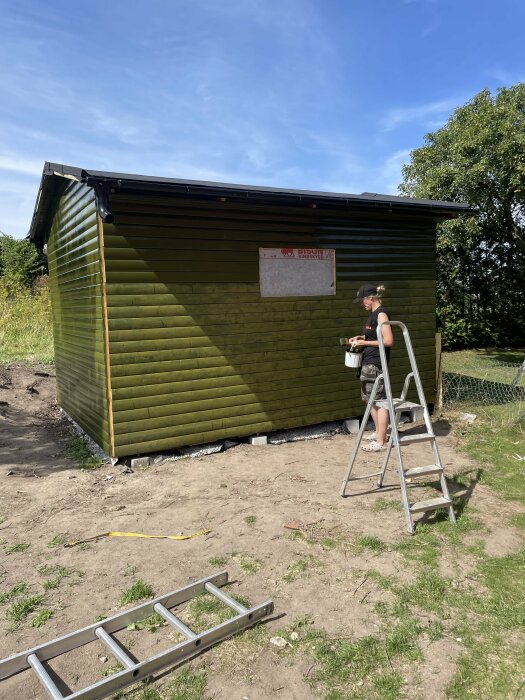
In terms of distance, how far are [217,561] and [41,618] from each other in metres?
1.18

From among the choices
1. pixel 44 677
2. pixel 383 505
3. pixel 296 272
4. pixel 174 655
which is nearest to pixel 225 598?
pixel 174 655

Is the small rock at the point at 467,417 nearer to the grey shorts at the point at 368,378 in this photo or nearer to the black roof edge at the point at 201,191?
the grey shorts at the point at 368,378

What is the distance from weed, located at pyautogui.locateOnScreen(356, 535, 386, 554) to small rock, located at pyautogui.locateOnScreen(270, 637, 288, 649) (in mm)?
1198

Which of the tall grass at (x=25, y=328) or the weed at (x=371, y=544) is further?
the tall grass at (x=25, y=328)

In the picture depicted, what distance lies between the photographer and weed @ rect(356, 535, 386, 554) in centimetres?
373

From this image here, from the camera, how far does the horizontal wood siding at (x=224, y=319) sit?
5.57 m

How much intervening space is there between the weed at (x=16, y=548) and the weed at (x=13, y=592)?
52 cm

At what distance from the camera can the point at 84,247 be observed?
6.15 metres

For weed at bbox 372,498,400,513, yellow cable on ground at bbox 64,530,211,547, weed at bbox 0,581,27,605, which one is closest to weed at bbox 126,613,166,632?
weed at bbox 0,581,27,605

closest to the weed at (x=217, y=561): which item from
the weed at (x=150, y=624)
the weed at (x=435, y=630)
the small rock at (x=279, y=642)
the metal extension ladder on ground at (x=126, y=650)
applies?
the metal extension ladder on ground at (x=126, y=650)

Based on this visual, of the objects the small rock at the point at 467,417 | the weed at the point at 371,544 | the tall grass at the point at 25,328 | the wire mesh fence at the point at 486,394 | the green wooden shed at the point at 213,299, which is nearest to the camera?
the weed at the point at 371,544

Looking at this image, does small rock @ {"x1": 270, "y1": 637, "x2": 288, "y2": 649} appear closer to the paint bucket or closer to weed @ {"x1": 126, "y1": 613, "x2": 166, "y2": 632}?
weed @ {"x1": 126, "y1": 613, "x2": 166, "y2": 632}

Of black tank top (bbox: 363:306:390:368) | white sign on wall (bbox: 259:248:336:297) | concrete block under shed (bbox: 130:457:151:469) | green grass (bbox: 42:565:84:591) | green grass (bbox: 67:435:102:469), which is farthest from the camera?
white sign on wall (bbox: 259:248:336:297)

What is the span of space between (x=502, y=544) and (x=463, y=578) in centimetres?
66
